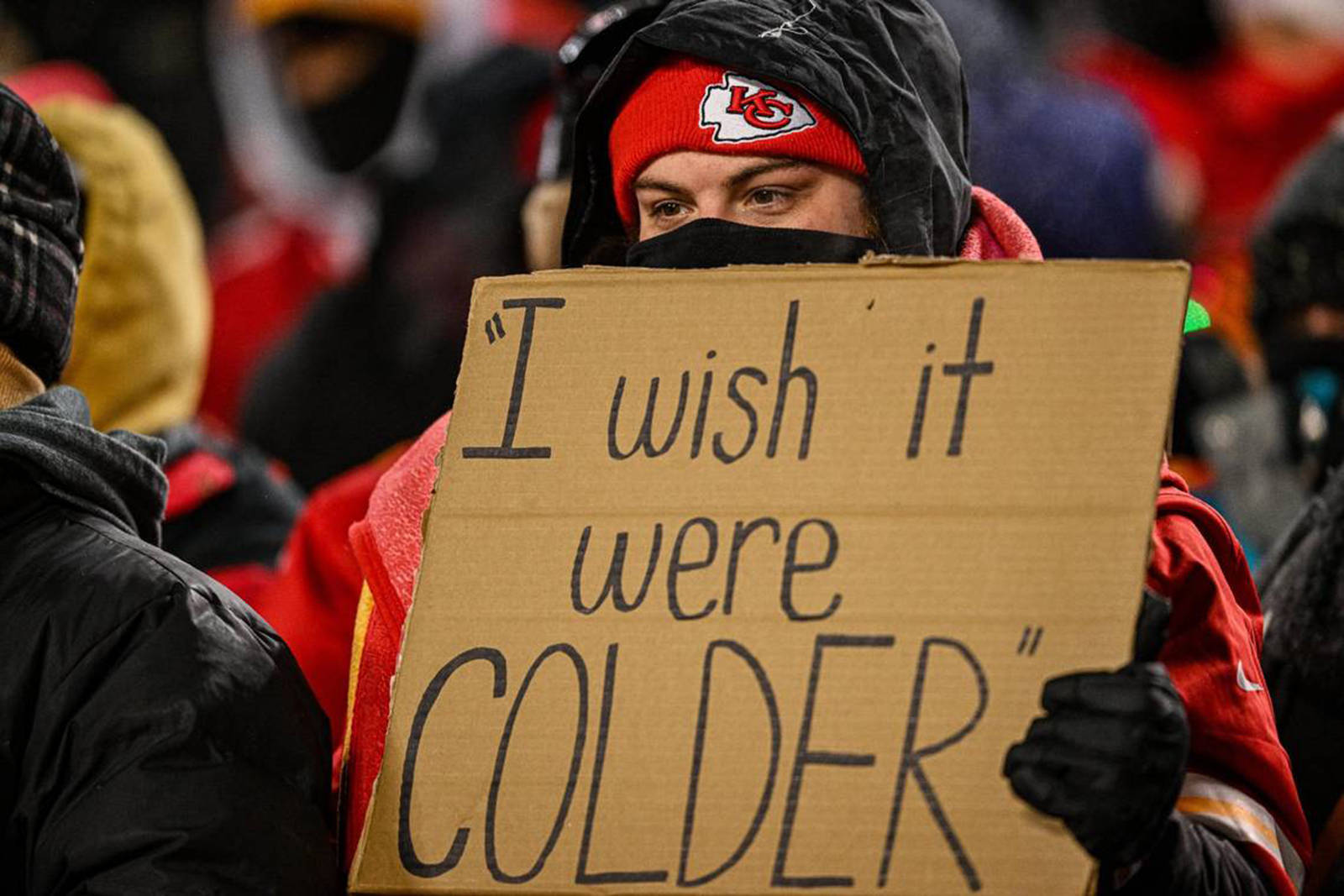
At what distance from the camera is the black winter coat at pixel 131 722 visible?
7.77 feet

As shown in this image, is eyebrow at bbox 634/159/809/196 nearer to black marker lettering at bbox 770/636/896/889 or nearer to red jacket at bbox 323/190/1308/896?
red jacket at bbox 323/190/1308/896

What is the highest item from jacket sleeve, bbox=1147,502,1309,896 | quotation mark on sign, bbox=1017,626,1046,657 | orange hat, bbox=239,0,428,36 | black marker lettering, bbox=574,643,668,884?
quotation mark on sign, bbox=1017,626,1046,657

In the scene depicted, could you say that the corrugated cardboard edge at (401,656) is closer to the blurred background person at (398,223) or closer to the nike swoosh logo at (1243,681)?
the nike swoosh logo at (1243,681)

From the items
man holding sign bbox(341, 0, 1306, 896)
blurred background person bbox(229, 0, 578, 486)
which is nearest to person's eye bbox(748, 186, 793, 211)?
man holding sign bbox(341, 0, 1306, 896)

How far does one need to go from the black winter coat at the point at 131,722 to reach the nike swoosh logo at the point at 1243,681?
0.99 m

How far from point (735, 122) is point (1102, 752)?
1.09 m

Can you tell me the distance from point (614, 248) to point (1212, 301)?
286 cm

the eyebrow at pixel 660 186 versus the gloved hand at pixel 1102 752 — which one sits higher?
the eyebrow at pixel 660 186

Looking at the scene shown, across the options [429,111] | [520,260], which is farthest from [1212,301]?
[429,111]

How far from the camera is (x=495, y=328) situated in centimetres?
260

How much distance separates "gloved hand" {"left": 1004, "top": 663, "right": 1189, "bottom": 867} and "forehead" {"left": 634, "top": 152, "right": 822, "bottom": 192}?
0.96 m

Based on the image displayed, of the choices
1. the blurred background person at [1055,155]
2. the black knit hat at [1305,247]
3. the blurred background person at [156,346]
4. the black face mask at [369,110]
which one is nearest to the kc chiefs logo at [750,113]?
the blurred background person at [1055,155]

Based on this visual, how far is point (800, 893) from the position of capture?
227 cm

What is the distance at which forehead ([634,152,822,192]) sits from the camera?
2.96 meters
